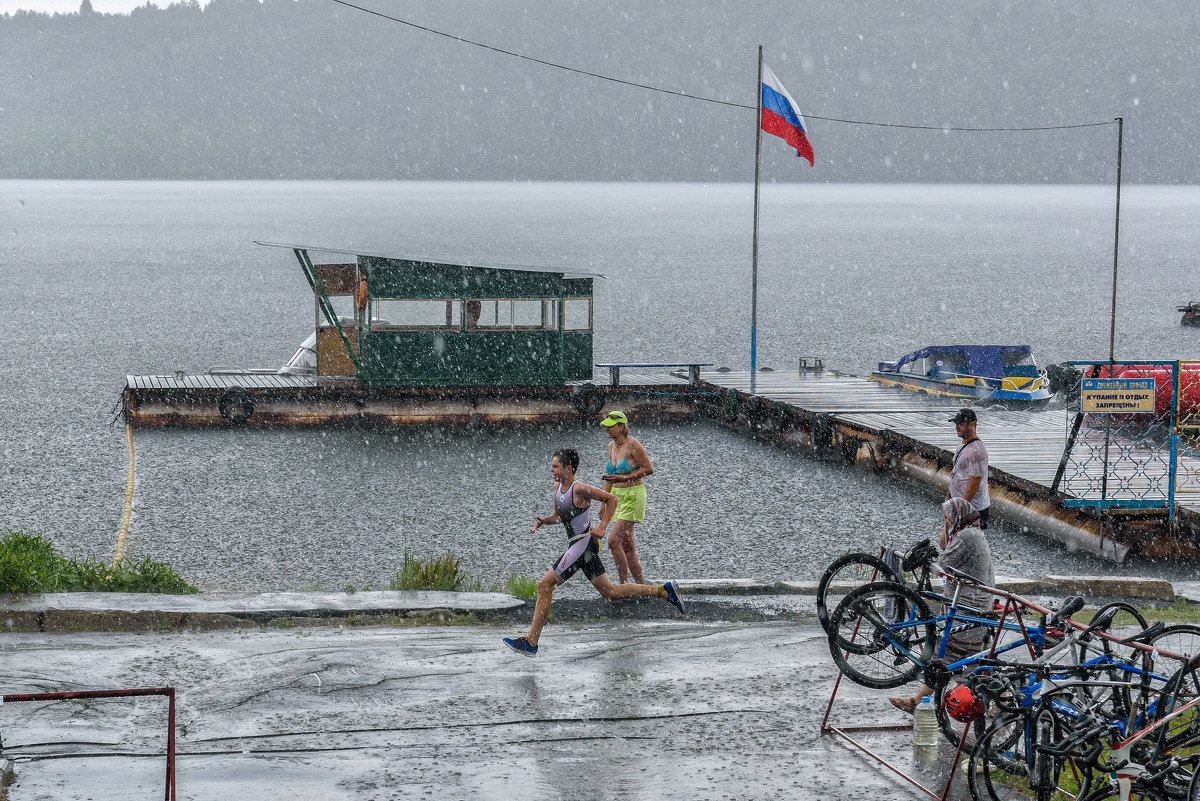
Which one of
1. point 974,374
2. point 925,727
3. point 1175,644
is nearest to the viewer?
point 925,727

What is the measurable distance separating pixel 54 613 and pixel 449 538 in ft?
35.1

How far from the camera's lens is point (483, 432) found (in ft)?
109

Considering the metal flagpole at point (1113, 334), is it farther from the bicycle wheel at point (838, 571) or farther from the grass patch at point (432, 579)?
the grass patch at point (432, 579)

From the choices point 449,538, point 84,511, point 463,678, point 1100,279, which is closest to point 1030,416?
point 449,538

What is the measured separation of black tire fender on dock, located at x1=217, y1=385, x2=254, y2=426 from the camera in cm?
3269

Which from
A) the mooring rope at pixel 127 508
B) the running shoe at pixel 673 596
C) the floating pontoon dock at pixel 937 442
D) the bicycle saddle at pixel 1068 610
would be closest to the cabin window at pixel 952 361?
the floating pontoon dock at pixel 937 442

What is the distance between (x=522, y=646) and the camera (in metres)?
11.1

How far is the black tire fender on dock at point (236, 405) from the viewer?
3269 cm

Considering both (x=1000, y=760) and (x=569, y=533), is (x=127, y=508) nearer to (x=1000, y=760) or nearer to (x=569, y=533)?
(x=569, y=533)

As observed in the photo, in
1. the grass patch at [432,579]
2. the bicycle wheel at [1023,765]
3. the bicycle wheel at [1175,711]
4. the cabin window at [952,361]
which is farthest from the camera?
the cabin window at [952,361]

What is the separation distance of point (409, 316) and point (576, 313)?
13.7 ft

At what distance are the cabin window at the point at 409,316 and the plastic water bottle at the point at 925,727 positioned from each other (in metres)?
24.6

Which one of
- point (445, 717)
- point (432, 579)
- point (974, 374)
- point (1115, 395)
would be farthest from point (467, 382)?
point (445, 717)

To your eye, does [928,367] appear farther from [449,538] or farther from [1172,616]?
[1172,616]
